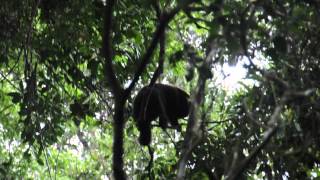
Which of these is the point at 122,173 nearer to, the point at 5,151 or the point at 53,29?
the point at 53,29

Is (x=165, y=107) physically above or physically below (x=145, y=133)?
above

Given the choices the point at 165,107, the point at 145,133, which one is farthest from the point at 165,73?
the point at 145,133

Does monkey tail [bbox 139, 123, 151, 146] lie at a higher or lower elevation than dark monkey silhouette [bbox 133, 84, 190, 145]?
lower

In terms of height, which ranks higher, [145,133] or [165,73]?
[165,73]

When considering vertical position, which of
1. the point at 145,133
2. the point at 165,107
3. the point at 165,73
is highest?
the point at 165,73

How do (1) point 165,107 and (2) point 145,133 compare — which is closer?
(2) point 145,133

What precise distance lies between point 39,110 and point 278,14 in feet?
11.1

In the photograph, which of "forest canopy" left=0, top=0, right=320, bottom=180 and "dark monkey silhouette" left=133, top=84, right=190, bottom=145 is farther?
"dark monkey silhouette" left=133, top=84, right=190, bottom=145

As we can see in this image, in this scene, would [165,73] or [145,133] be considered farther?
[165,73]

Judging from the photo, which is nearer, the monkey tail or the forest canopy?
the forest canopy

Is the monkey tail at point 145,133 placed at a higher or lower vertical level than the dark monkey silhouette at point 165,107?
lower

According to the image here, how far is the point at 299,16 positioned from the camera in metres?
2.42

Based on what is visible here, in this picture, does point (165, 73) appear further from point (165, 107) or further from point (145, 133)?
point (145, 133)

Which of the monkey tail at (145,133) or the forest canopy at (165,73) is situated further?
the monkey tail at (145,133)
